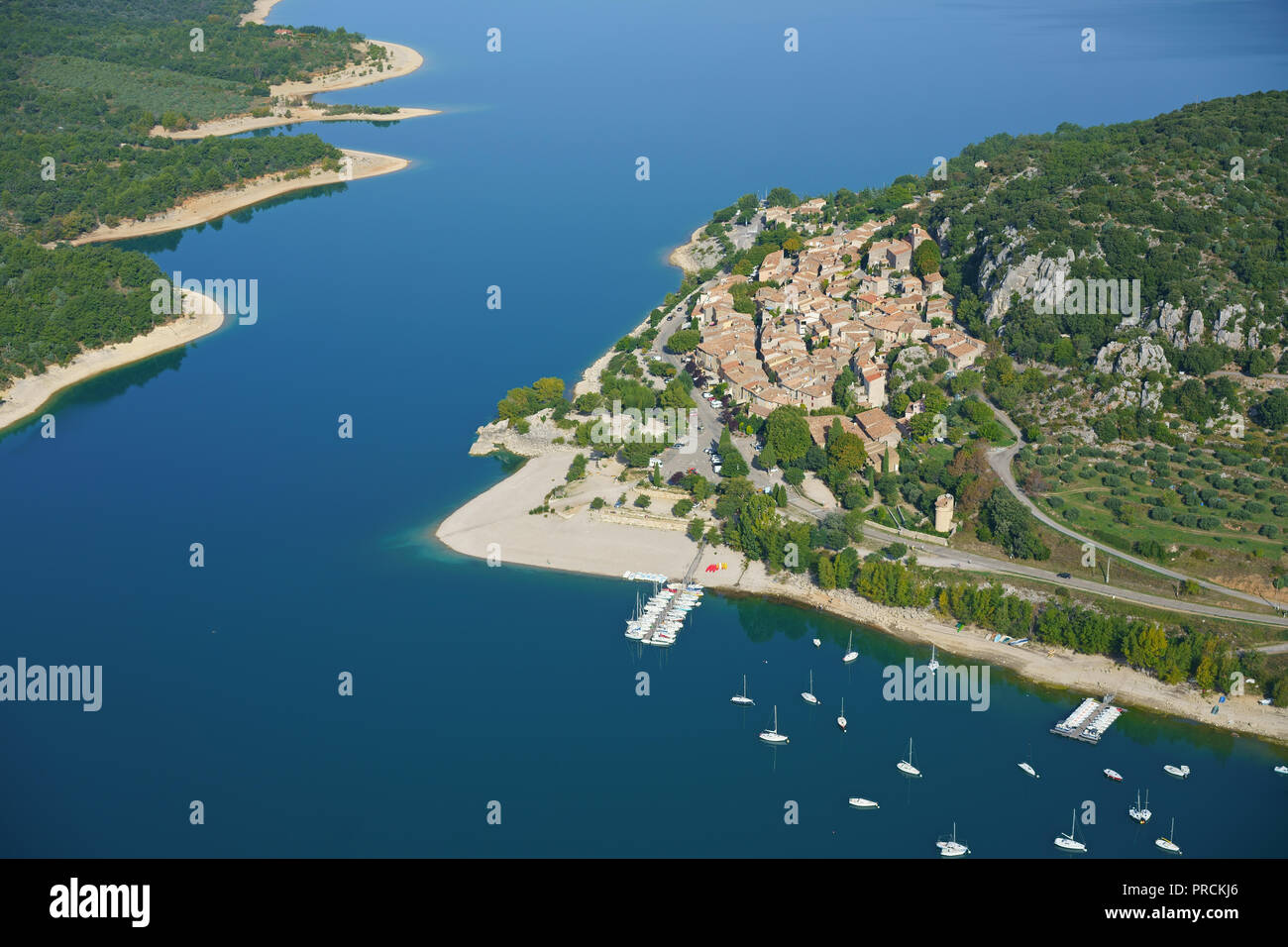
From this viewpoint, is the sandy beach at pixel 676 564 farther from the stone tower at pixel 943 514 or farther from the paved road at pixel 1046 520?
the paved road at pixel 1046 520

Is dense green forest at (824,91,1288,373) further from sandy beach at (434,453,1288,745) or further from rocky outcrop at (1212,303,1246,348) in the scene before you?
sandy beach at (434,453,1288,745)

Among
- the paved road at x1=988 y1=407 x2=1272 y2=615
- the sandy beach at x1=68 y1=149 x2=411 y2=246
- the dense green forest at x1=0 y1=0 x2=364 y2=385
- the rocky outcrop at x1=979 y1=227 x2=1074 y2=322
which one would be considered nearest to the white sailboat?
the paved road at x1=988 y1=407 x2=1272 y2=615

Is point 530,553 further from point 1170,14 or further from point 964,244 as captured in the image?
point 1170,14

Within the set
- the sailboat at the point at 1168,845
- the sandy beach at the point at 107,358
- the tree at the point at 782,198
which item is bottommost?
the sailboat at the point at 1168,845

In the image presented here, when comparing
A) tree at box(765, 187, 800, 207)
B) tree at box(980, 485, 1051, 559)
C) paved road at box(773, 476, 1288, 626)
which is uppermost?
tree at box(765, 187, 800, 207)

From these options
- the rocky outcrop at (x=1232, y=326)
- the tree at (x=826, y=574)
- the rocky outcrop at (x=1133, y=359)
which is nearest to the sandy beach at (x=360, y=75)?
the rocky outcrop at (x=1133, y=359)

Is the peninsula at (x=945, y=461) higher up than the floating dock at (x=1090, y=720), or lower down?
higher up

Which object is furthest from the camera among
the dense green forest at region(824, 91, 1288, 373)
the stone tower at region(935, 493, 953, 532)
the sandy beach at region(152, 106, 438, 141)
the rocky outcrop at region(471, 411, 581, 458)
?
the sandy beach at region(152, 106, 438, 141)

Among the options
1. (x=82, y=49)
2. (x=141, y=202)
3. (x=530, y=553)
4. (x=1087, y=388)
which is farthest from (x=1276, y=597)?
(x=82, y=49)
